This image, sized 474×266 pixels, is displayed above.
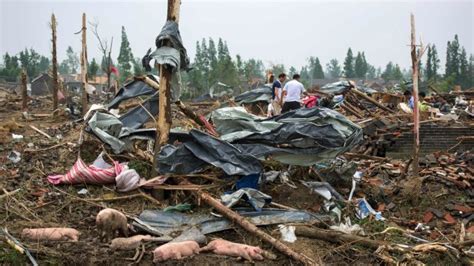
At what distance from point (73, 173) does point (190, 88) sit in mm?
35897

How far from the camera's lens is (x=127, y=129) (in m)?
8.15

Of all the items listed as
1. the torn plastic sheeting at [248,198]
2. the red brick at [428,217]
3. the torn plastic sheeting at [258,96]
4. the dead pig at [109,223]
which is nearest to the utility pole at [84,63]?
the torn plastic sheeting at [258,96]

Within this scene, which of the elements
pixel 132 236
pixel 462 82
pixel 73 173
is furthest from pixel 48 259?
pixel 462 82

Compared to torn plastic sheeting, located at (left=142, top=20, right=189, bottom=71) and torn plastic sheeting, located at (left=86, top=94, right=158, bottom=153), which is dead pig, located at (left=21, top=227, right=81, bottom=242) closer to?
torn plastic sheeting, located at (left=86, top=94, right=158, bottom=153)

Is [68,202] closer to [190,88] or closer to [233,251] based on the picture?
[233,251]

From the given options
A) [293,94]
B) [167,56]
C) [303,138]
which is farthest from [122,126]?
[293,94]

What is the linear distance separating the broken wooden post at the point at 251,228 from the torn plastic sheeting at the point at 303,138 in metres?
1.06

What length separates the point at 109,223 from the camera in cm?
562

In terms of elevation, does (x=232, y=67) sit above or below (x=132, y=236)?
above

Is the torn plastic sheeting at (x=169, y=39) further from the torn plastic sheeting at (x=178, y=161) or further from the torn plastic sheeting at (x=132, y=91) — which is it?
the torn plastic sheeting at (x=132, y=91)

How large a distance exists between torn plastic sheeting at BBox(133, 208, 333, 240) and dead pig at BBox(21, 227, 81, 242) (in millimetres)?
762

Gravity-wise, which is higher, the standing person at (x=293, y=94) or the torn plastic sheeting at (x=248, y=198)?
the standing person at (x=293, y=94)

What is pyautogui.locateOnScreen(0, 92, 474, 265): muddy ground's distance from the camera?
536 cm

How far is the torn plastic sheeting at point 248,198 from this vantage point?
6.34 metres
